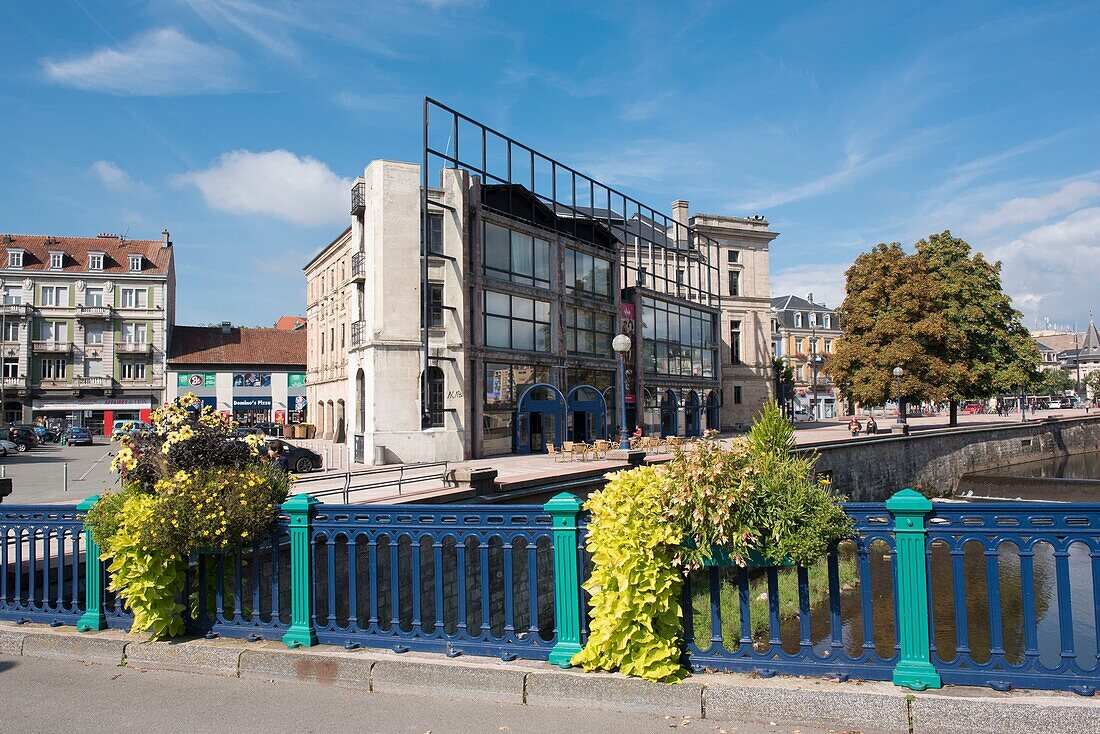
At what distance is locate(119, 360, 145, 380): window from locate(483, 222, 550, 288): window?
37765mm

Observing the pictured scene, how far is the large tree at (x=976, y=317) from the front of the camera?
41.2m

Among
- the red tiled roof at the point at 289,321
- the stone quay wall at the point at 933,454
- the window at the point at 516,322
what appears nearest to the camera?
the window at the point at 516,322

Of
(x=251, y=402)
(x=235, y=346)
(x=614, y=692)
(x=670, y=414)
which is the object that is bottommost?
(x=614, y=692)

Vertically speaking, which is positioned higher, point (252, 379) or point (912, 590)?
point (252, 379)

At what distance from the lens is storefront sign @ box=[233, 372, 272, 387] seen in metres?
55.6

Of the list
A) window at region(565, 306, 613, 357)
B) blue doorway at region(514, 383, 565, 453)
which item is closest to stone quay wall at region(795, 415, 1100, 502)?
blue doorway at region(514, 383, 565, 453)

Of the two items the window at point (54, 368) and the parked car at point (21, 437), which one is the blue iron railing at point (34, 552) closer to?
the parked car at point (21, 437)

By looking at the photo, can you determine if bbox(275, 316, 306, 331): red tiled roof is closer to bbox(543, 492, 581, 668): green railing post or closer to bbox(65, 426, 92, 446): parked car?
bbox(65, 426, 92, 446): parked car

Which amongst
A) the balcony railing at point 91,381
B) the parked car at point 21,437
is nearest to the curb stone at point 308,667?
the parked car at point 21,437

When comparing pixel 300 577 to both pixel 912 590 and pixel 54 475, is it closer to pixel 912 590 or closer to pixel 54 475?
pixel 912 590

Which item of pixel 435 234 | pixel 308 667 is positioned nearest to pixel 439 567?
pixel 308 667

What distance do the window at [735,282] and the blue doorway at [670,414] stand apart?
17.4m

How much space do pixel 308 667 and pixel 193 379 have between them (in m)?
54.7

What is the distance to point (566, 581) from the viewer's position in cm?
506
